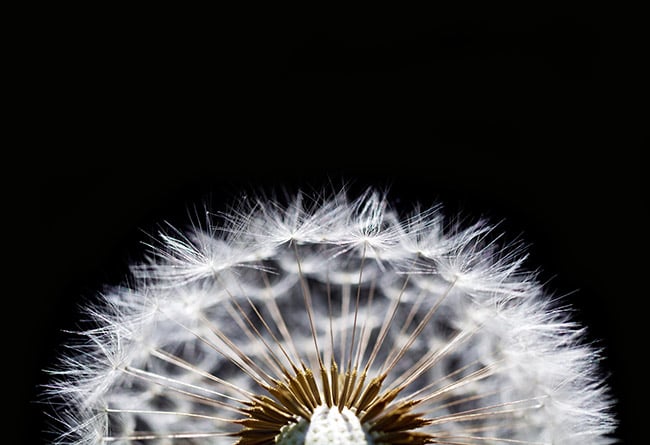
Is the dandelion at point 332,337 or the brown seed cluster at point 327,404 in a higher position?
the dandelion at point 332,337

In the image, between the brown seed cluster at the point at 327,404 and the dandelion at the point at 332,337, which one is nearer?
the brown seed cluster at the point at 327,404

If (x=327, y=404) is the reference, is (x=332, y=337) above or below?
above

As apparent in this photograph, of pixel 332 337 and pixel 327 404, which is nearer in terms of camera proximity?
pixel 327 404

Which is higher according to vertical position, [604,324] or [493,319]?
[604,324]

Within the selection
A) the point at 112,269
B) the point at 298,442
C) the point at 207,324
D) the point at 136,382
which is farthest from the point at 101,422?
the point at 112,269

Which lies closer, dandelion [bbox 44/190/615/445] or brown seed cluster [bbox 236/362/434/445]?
brown seed cluster [bbox 236/362/434/445]

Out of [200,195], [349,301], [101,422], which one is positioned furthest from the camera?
[200,195]

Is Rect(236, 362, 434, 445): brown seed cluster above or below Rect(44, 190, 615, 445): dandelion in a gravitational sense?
below

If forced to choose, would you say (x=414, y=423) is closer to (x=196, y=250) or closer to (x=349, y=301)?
(x=349, y=301)
